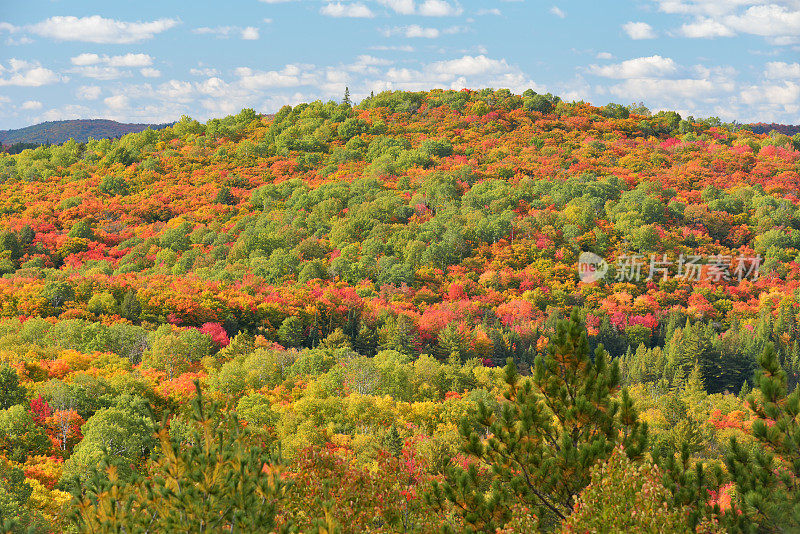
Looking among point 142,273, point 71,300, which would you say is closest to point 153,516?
point 71,300

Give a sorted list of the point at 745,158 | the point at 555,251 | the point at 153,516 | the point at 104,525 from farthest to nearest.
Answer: the point at 745,158, the point at 555,251, the point at 153,516, the point at 104,525

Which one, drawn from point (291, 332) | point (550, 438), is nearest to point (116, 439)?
point (550, 438)

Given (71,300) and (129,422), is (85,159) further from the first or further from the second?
(129,422)

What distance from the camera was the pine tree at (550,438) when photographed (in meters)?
14.4

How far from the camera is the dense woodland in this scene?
1334 cm

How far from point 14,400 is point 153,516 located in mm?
27786

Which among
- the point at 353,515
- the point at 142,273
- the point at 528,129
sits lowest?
the point at 142,273

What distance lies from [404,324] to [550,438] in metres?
55.3

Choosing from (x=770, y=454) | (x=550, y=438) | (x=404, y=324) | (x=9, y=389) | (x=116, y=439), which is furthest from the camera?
(x=404, y=324)

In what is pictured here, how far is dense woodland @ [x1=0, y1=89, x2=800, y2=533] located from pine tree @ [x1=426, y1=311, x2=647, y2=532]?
0.06 meters

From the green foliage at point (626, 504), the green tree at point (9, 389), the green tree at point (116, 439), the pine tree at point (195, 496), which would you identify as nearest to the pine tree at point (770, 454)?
the green foliage at point (626, 504)

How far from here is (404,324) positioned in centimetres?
7056

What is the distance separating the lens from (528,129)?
478ft

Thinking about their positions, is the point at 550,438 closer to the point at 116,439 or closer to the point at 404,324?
the point at 116,439
